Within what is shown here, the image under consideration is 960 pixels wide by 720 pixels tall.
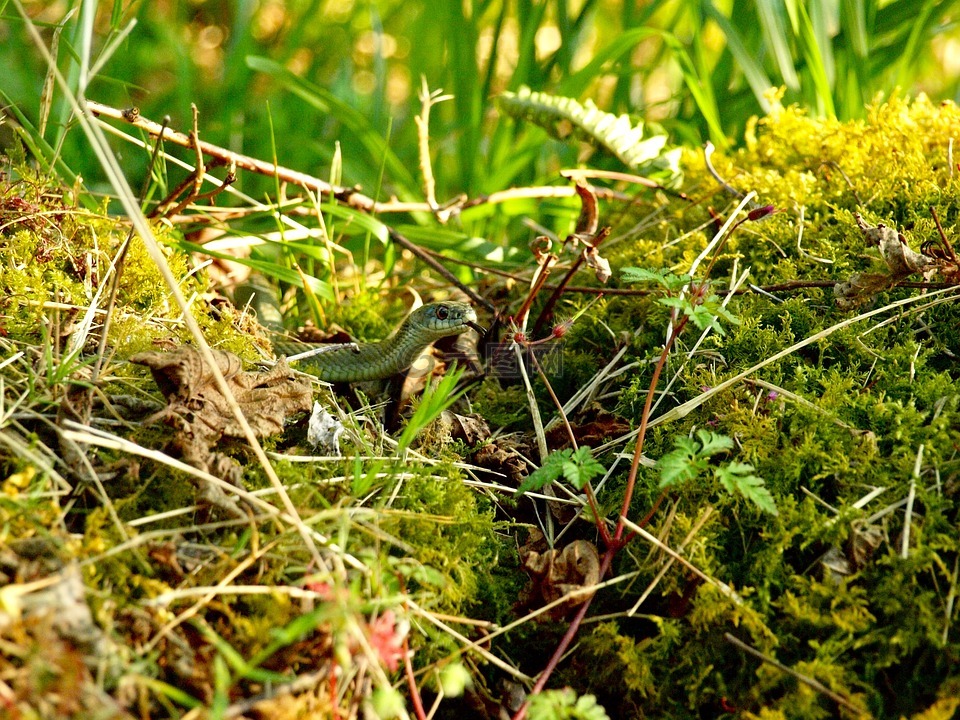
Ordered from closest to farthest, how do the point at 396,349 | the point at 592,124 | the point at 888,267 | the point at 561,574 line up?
the point at 561,574 < the point at 888,267 < the point at 396,349 < the point at 592,124

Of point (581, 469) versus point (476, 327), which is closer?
point (581, 469)

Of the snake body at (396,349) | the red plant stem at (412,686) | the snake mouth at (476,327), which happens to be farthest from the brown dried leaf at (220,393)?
the snake mouth at (476,327)

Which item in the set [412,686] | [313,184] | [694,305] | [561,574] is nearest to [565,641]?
[561,574]

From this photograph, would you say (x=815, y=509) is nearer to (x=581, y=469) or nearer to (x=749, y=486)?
(x=749, y=486)

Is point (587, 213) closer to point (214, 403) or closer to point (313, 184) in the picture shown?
point (313, 184)

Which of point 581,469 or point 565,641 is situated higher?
point 581,469

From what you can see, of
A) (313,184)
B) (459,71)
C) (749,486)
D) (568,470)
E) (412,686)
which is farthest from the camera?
(459,71)

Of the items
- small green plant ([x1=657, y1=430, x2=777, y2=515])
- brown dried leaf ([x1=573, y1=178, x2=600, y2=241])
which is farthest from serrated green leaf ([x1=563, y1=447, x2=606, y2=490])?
brown dried leaf ([x1=573, y1=178, x2=600, y2=241])

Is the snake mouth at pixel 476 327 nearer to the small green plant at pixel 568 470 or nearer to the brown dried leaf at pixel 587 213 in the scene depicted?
the brown dried leaf at pixel 587 213

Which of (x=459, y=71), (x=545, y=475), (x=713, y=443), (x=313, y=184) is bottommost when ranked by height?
(x=545, y=475)
